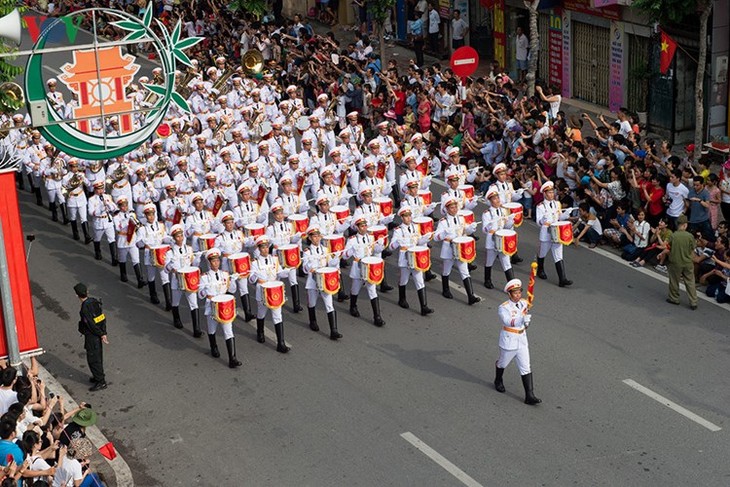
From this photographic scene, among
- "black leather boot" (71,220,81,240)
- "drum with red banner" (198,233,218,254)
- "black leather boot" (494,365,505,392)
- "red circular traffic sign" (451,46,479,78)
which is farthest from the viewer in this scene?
"red circular traffic sign" (451,46,479,78)

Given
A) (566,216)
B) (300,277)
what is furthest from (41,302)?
(566,216)

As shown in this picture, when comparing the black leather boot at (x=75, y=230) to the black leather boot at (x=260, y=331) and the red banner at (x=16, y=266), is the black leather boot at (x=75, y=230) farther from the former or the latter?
the red banner at (x=16, y=266)

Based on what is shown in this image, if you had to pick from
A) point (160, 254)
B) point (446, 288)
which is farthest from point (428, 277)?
point (160, 254)

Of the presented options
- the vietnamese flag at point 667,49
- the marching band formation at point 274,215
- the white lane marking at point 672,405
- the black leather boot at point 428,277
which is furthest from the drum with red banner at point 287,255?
the vietnamese flag at point 667,49

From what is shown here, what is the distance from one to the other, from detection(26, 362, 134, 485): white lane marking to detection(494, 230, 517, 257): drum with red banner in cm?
658

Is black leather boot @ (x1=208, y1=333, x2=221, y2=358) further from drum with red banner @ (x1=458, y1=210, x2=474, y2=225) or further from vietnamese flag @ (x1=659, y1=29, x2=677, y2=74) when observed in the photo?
vietnamese flag @ (x1=659, y1=29, x2=677, y2=74)

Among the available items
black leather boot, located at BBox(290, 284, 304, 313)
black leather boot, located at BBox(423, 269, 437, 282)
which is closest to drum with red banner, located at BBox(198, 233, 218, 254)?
black leather boot, located at BBox(290, 284, 304, 313)

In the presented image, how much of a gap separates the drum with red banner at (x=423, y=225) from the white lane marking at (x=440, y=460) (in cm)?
443

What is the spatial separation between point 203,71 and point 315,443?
64.2 ft

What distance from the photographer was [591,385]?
15914 mm

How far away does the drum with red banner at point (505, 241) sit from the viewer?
1880cm

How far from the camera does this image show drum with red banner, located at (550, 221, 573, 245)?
18906mm

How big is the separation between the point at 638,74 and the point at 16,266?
1578cm

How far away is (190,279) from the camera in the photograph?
17.8 metres
